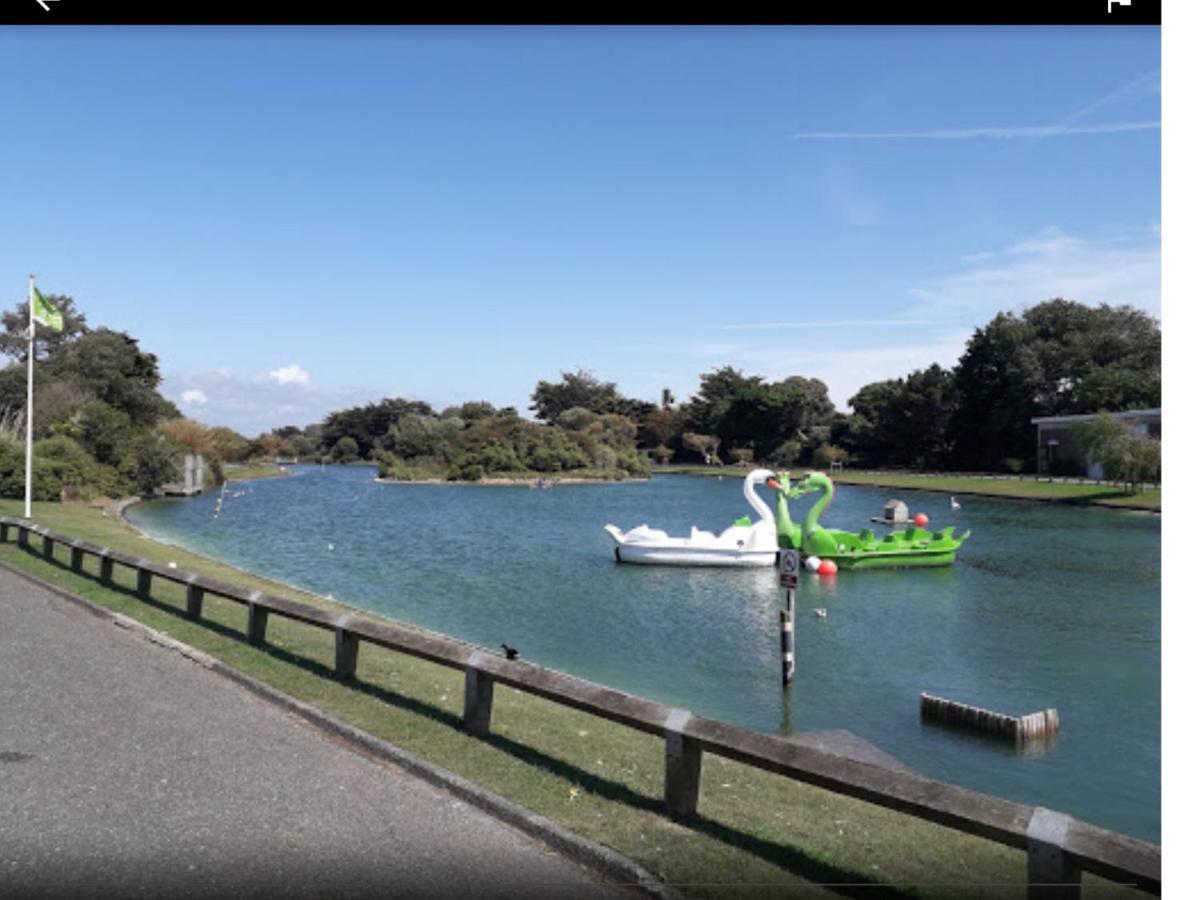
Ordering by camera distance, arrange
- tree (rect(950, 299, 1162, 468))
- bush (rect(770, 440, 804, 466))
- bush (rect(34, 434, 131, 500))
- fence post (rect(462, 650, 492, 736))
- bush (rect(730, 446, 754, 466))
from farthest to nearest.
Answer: bush (rect(730, 446, 754, 466)) < bush (rect(770, 440, 804, 466)) < bush (rect(34, 434, 131, 500)) < tree (rect(950, 299, 1162, 468)) < fence post (rect(462, 650, 492, 736))

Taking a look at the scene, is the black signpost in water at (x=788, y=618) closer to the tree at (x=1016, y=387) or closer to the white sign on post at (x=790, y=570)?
the white sign on post at (x=790, y=570)

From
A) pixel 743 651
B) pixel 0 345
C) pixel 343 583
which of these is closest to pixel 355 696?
pixel 743 651

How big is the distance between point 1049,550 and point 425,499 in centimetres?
3538

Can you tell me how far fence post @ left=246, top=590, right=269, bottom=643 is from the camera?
30.9 feet

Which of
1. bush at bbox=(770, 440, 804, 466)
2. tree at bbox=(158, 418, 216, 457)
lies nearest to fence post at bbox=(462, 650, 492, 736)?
bush at bbox=(770, 440, 804, 466)

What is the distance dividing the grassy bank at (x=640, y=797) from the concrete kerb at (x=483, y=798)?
13 cm

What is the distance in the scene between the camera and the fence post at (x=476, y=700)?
21.2 ft

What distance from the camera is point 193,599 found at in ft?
36.2

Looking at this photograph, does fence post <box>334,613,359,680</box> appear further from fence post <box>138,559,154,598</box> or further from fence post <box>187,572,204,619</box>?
fence post <box>138,559,154,598</box>

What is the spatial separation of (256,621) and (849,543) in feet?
65.6

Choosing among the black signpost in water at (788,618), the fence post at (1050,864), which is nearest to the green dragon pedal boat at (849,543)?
the black signpost in water at (788,618)

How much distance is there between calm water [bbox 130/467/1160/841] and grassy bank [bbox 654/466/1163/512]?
139 centimetres
